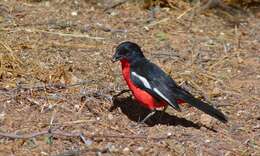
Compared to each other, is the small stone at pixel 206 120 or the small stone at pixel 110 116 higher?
the small stone at pixel 110 116

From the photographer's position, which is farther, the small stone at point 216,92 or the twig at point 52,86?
the small stone at point 216,92

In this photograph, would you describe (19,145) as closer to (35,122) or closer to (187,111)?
(35,122)

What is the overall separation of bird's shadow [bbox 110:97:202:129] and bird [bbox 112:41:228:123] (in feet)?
0.55

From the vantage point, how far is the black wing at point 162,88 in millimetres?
6309

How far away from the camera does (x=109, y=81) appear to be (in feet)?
24.0

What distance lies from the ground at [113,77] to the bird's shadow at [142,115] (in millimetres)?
11

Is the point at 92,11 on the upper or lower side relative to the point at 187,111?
upper

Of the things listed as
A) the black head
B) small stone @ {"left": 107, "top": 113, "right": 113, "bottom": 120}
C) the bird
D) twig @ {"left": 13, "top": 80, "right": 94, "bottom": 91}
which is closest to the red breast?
the bird

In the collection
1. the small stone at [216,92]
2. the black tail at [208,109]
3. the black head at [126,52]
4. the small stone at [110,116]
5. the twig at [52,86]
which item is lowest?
the small stone at [110,116]

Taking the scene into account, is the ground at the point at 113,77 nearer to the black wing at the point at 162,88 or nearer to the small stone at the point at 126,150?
the small stone at the point at 126,150

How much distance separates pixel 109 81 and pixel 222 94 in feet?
4.02

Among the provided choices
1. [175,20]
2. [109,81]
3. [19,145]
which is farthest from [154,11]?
[19,145]

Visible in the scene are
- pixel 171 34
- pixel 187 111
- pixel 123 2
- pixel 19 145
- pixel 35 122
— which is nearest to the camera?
pixel 19 145

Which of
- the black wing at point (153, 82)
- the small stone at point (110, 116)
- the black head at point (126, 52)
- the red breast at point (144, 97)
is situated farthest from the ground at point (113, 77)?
the black head at point (126, 52)
